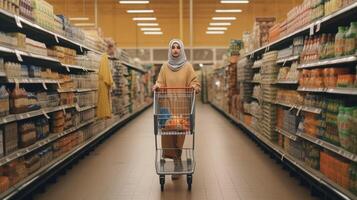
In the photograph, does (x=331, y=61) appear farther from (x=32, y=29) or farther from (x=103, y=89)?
(x=103, y=89)

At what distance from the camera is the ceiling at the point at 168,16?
20938 millimetres

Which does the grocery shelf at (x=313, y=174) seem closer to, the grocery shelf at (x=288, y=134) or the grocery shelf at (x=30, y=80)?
the grocery shelf at (x=288, y=134)

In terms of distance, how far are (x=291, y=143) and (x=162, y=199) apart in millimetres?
Answer: 2106

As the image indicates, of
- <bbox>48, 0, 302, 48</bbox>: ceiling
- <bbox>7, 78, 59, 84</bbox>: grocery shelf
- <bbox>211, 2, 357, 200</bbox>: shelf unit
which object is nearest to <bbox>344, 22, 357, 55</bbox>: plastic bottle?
<bbox>211, 2, 357, 200</bbox>: shelf unit

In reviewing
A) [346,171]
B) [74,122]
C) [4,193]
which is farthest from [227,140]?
[4,193]

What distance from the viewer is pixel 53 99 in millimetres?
5641

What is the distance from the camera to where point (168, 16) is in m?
24.9

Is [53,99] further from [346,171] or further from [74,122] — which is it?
[346,171]

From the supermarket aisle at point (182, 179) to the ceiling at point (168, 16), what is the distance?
45.8ft

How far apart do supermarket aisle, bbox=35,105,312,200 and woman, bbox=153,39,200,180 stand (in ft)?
1.44

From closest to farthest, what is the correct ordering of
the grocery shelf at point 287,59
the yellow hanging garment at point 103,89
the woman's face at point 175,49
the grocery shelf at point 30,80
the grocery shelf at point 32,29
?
the grocery shelf at point 32,29, the grocery shelf at point 30,80, the woman's face at point 175,49, the grocery shelf at point 287,59, the yellow hanging garment at point 103,89

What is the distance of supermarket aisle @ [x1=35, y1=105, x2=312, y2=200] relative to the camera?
4.63 m

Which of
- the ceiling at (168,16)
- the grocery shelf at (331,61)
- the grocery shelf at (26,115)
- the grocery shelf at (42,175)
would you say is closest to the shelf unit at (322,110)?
the grocery shelf at (331,61)

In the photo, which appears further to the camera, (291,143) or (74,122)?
(74,122)
